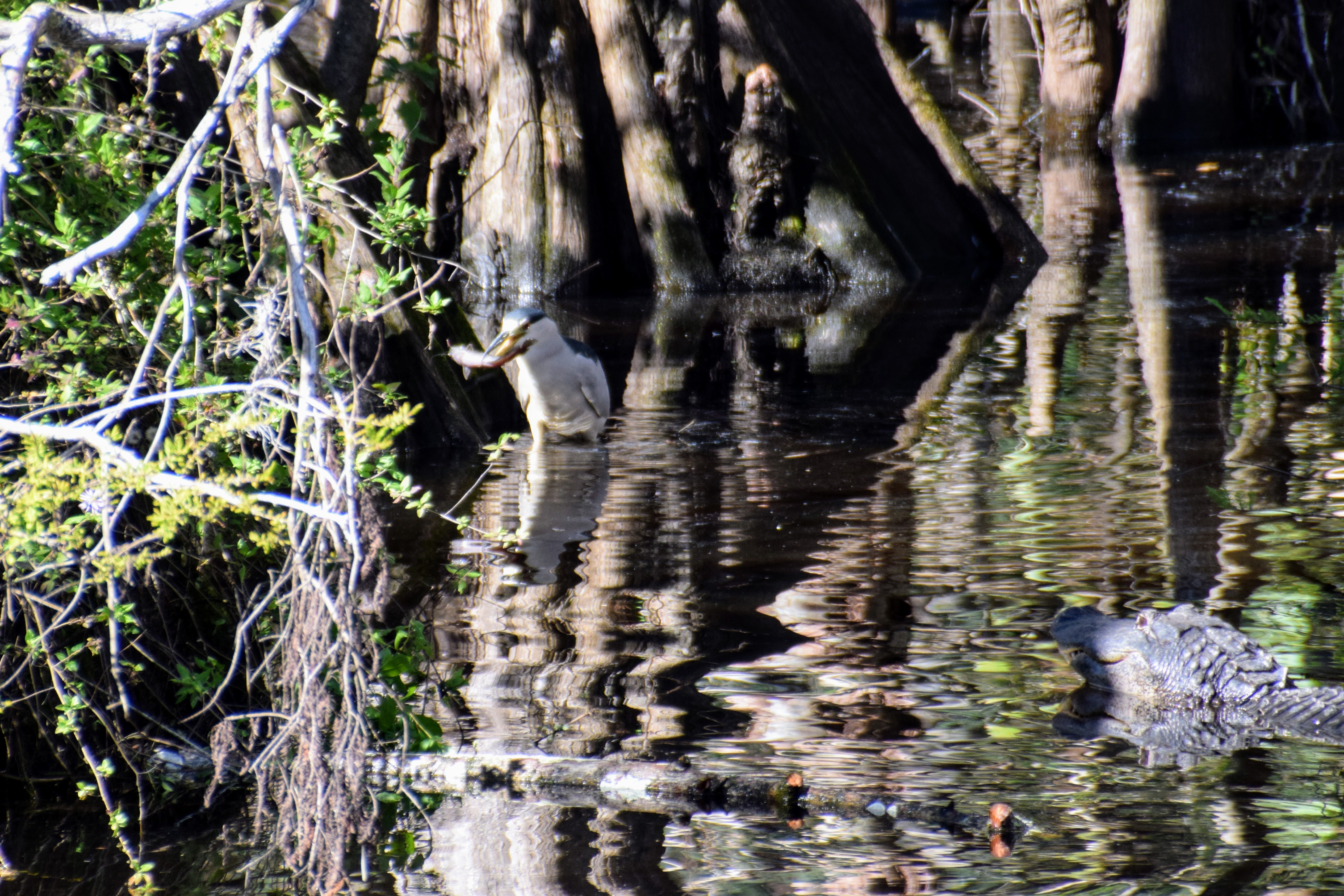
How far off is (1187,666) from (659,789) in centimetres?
174

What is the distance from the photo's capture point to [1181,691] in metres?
4.41

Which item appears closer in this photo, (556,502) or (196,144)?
(196,144)

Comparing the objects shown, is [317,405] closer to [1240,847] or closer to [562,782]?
[562,782]

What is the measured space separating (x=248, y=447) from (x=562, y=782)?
4.06 ft

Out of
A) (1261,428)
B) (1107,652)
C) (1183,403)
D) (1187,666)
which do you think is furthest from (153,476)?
(1183,403)

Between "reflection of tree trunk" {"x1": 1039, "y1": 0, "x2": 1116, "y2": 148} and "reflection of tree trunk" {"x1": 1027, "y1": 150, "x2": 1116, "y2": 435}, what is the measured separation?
2.79ft

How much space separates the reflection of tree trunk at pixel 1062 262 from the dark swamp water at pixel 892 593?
72 millimetres

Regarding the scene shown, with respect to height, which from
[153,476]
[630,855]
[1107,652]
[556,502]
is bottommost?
[630,855]

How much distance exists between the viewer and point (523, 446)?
7.75 meters

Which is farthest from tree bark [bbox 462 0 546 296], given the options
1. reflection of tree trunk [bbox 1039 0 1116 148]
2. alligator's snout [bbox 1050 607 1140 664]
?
reflection of tree trunk [bbox 1039 0 1116 148]

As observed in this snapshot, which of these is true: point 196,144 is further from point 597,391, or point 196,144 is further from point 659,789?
point 597,391

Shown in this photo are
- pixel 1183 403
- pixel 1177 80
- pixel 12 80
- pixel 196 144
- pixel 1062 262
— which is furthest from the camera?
pixel 1177 80

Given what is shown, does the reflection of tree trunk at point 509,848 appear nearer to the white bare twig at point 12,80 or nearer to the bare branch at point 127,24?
the white bare twig at point 12,80

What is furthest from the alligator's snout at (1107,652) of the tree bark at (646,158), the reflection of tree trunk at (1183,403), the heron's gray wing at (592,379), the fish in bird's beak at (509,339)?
the tree bark at (646,158)
